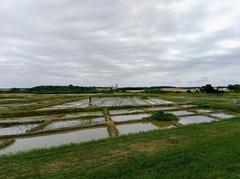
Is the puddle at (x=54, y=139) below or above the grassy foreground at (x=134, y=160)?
below

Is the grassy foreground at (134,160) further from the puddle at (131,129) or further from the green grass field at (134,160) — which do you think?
the puddle at (131,129)

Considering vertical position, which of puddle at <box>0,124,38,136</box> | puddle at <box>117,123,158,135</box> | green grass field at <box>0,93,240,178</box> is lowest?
puddle at <box>0,124,38,136</box>

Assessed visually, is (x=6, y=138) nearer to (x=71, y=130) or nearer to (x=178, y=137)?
(x=71, y=130)

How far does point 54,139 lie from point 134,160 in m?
6.04

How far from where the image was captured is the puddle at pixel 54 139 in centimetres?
940

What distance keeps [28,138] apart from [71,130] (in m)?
2.58

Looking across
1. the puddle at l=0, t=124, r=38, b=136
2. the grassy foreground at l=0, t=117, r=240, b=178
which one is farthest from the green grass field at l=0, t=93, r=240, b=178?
the puddle at l=0, t=124, r=38, b=136

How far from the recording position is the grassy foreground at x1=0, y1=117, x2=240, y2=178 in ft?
16.8

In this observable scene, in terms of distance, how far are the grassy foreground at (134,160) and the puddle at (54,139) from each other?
7.09ft

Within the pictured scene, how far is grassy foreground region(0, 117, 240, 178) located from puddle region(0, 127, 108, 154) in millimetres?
2162

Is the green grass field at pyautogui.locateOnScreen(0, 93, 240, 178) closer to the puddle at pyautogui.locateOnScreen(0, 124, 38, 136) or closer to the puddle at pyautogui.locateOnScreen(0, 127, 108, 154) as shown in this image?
the puddle at pyautogui.locateOnScreen(0, 127, 108, 154)

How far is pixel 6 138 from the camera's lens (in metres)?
11.3

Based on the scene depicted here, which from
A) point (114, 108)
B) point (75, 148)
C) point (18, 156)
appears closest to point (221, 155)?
point (75, 148)

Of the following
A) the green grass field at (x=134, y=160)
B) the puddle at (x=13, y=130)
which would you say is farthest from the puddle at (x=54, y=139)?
the green grass field at (x=134, y=160)
